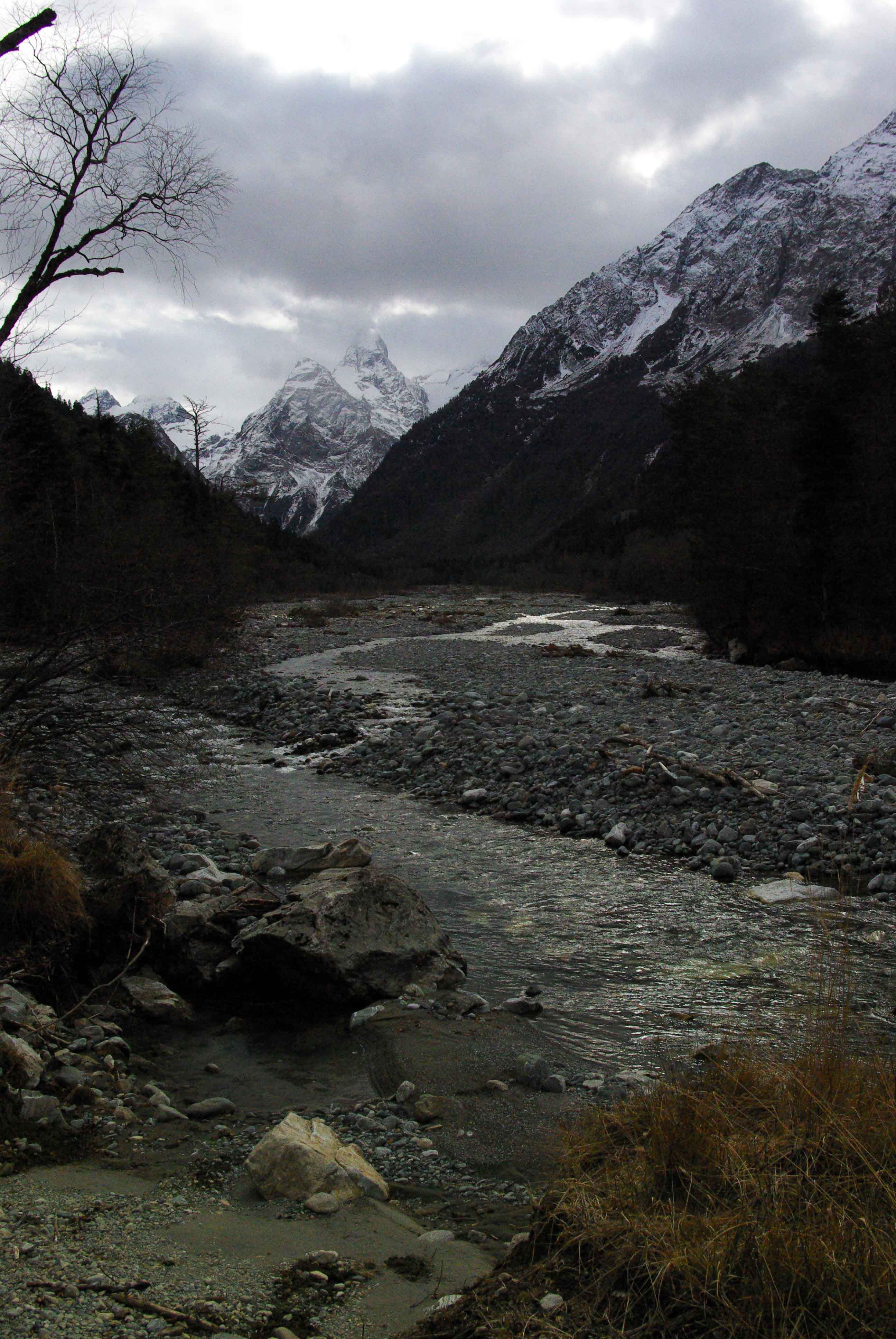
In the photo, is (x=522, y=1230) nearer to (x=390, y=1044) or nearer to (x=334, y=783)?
(x=390, y=1044)

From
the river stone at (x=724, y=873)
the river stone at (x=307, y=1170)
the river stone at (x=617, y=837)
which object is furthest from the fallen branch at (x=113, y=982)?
the river stone at (x=724, y=873)

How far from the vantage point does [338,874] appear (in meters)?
6.64

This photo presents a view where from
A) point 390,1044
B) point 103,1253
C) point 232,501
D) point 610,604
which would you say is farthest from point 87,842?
point 610,604

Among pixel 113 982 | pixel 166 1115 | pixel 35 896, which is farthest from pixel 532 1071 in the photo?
pixel 35 896

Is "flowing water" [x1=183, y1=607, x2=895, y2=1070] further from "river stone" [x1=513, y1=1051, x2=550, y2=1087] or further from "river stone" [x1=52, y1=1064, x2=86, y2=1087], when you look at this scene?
"river stone" [x1=52, y1=1064, x2=86, y2=1087]

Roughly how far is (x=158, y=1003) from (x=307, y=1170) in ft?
8.09

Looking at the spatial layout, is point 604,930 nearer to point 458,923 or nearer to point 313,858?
point 458,923

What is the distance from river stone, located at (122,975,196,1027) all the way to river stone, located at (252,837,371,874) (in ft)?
6.56

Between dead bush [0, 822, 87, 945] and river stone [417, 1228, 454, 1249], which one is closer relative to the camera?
river stone [417, 1228, 454, 1249]

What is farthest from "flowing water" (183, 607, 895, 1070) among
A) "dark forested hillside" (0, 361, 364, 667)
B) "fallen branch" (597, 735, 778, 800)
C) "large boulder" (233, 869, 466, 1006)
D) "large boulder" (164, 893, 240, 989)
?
"dark forested hillside" (0, 361, 364, 667)

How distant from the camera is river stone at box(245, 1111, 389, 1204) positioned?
11.3 feet

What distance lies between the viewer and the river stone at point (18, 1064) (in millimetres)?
4090

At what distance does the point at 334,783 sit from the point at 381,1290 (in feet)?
32.7

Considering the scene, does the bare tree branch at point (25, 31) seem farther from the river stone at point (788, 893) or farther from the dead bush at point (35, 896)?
the river stone at point (788, 893)
